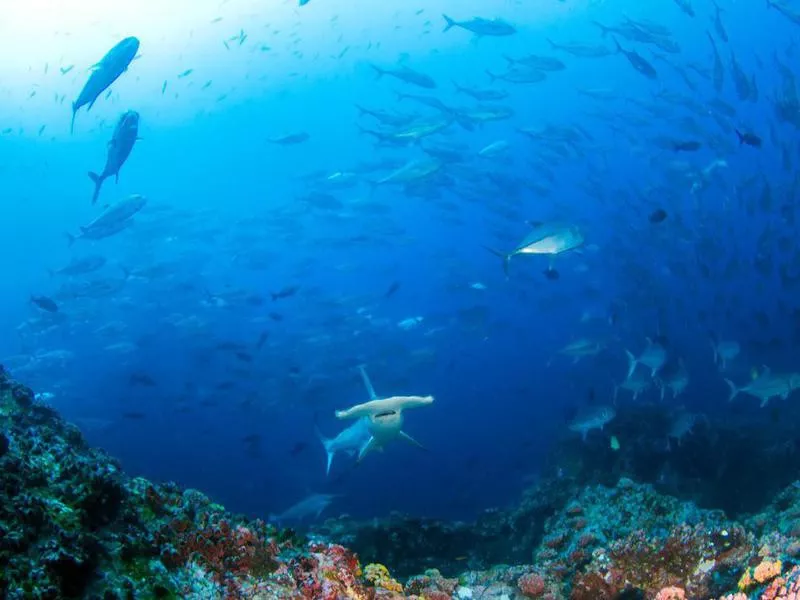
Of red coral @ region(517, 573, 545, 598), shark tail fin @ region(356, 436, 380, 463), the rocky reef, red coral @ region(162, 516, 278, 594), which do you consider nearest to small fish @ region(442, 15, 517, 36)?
shark tail fin @ region(356, 436, 380, 463)

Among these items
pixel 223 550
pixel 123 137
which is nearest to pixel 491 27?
pixel 123 137

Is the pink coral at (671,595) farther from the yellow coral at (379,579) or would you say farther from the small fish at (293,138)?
the small fish at (293,138)

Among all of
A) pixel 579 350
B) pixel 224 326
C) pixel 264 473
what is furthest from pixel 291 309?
pixel 579 350

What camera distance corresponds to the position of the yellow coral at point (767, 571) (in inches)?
117

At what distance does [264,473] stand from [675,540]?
88.4 ft

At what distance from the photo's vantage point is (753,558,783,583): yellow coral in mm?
2963

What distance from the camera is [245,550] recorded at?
2.90 metres

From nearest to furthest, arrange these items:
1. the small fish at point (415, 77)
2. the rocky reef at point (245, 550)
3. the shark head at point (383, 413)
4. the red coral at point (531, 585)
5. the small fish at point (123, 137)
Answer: the rocky reef at point (245, 550) → the red coral at point (531, 585) → the shark head at point (383, 413) → the small fish at point (123, 137) → the small fish at point (415, 77)

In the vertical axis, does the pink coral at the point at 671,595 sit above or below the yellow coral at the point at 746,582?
below

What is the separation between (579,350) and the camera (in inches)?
546

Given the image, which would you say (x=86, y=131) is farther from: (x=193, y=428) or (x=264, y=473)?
A: (x=264, y=473)

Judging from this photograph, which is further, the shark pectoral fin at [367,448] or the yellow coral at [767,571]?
the shark pectoral fin at [367,448]

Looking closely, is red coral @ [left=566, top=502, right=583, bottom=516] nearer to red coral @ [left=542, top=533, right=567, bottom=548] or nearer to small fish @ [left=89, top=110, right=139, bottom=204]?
red coral @ [left=542, top=533, right=567, bottom=548]

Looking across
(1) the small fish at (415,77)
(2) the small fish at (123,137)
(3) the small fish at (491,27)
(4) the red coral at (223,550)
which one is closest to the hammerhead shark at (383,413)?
(4) the red coral at (223,550)
